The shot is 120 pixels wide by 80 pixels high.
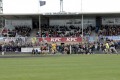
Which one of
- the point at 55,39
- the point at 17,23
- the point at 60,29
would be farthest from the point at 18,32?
the point at 55,39

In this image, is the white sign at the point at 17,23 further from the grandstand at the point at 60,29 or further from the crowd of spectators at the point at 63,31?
the crowd of spectators at the point at 63,31

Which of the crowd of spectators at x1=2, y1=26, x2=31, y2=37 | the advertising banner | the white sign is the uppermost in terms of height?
the white sign

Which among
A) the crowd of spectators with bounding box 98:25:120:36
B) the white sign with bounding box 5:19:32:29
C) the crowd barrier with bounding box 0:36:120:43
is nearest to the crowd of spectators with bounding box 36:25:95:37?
the crowd of spectators with bounding box 98:25:120:36

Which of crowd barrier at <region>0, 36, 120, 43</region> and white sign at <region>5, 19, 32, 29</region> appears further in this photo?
white sign at <region>5, 19, 32, 29</region>

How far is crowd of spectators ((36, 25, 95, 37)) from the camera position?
171 feet

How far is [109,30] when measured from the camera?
52688 mm

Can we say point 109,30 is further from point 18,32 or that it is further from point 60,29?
point 18,32

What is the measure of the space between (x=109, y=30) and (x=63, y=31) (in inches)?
254

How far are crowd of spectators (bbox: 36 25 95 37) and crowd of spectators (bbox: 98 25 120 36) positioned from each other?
5.17 feet

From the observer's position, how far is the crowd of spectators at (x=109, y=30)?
51.7m

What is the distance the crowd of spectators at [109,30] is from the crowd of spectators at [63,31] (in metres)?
1.58

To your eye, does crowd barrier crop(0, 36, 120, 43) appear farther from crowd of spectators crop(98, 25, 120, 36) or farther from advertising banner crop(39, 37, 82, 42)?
crowd of spectators crop(98, 25, 120, 36)
